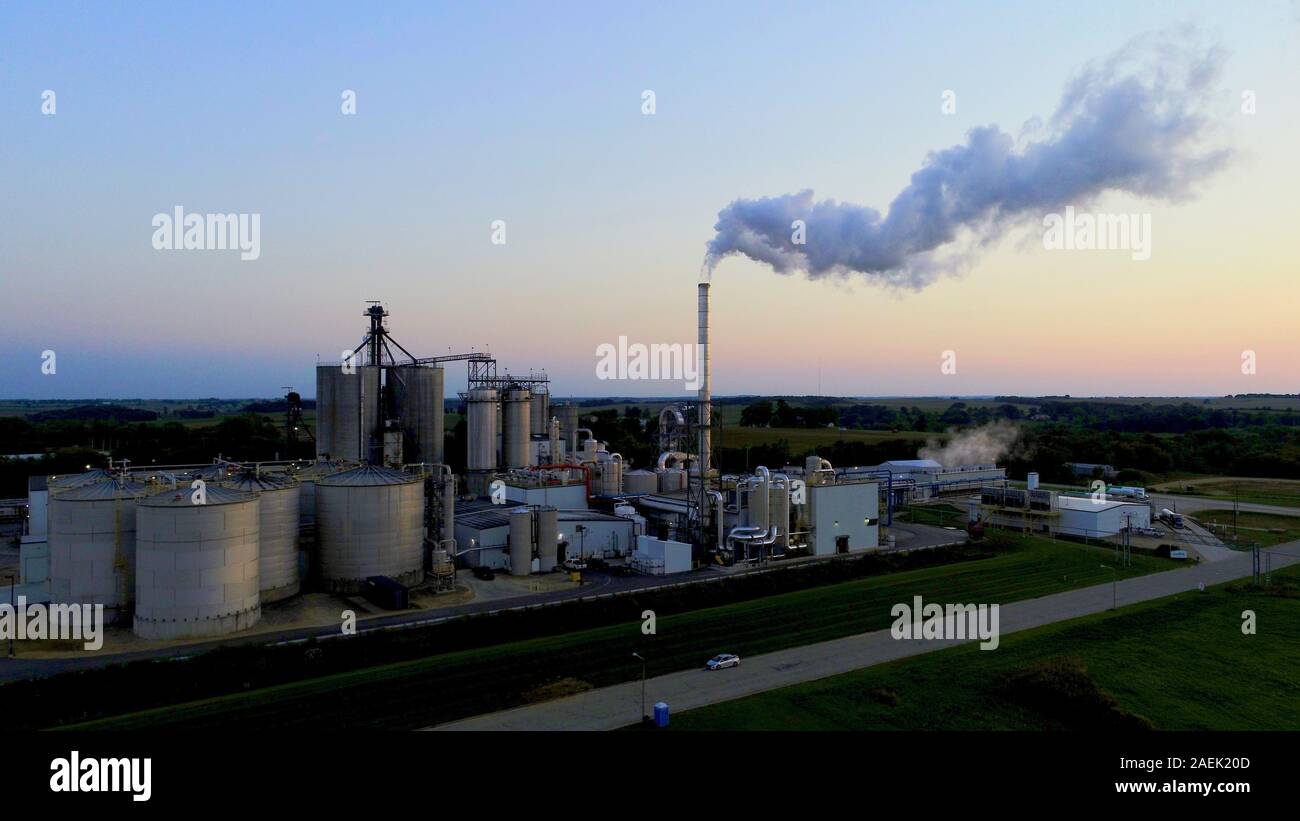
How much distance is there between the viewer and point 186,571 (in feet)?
123

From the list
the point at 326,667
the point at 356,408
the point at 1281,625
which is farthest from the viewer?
the point at 356,408

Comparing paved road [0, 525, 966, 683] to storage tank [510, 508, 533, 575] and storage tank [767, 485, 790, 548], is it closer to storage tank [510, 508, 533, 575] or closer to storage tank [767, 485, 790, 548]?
storage tank [767, 485, 790, 548]

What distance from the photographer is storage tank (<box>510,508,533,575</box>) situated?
169 ft

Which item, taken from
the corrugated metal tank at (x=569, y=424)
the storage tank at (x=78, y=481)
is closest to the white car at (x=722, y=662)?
the storage tank at (x=78, y=481)

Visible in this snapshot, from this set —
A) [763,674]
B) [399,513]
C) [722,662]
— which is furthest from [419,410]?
[763,674]

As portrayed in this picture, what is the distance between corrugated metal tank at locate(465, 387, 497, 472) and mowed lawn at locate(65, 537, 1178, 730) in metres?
33.1

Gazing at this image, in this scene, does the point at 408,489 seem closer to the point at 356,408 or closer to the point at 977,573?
the point at 356,408

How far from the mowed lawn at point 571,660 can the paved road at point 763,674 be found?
1018 millimetres

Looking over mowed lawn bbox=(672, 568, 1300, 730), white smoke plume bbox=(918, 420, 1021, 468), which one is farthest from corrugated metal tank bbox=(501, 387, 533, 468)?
white smoke plume bbox=(918, 420, 1021, 468)

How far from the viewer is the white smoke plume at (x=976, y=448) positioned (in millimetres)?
122000

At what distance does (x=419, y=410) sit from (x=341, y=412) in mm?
6024

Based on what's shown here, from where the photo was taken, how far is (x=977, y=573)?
178 feet
